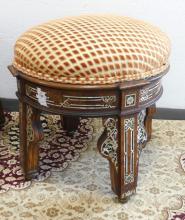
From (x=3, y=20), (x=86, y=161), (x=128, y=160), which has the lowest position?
(x=86, y=161)

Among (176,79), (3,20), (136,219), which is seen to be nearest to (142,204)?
(136,219)

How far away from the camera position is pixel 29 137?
132cm

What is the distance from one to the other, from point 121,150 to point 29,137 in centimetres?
32

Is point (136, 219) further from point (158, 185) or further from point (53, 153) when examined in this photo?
point (53, 153)

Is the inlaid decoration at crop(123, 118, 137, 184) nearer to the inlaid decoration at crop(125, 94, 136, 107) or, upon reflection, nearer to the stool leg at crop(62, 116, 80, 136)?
the inlaid decoration at crop(125, 94, 136, 107)

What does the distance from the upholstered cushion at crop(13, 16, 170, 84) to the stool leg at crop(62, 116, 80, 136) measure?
540 mm

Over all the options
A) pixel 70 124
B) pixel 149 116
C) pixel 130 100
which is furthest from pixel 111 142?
pixel 70 124

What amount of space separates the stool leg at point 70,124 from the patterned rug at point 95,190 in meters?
0.05

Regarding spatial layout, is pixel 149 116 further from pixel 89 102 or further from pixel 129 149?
pixel 89 102

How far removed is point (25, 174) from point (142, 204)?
42 cm

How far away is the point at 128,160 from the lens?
49.0 inches

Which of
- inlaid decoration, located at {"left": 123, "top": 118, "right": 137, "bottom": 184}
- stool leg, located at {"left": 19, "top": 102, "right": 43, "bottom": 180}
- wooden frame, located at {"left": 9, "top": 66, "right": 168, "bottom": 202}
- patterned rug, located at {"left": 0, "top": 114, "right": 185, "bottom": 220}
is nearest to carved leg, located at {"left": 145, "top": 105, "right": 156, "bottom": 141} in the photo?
patterned rug, located at {"left": 0, "top": 114, "right": 185, "bottom": 220}

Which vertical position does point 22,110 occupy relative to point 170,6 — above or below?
below

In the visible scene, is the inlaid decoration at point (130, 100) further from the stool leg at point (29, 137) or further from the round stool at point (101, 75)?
the stool leg at point (29, 137)
